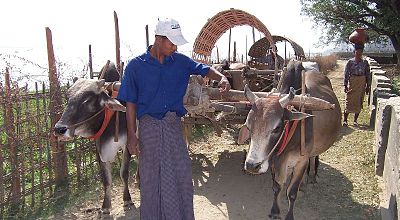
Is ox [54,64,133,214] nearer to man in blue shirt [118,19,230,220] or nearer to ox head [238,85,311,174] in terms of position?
man in blue shirt [118,19,230,220]

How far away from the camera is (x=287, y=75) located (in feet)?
14.7

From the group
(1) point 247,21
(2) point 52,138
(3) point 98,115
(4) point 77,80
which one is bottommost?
(2) point 52,138

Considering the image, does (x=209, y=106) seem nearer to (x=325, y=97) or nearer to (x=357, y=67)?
(x=325, y=97)

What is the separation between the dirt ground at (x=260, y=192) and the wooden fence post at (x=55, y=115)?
26.3 inches

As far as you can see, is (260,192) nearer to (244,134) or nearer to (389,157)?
(389,157)

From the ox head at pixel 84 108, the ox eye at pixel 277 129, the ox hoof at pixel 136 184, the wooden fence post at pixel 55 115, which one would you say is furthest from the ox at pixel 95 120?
the ox eye at pixel 277 129

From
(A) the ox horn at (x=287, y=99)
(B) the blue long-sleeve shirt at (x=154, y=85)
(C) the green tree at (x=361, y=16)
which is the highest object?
(C) the green tree at (x=361, y=16)

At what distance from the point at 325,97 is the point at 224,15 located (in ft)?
8.57

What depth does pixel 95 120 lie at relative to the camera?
170 inches

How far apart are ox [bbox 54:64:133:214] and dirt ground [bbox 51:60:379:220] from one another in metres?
0.74

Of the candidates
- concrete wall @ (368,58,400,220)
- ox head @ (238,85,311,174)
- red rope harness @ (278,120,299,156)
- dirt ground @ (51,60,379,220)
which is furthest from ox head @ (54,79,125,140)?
concrete wall @ (368,58,400,220)

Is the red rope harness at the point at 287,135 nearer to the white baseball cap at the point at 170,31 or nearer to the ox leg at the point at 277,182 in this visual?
the ox leg at the point at 277,182

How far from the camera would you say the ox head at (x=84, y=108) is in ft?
13.1

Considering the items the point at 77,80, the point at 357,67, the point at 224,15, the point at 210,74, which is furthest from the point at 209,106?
the point at 357,67
